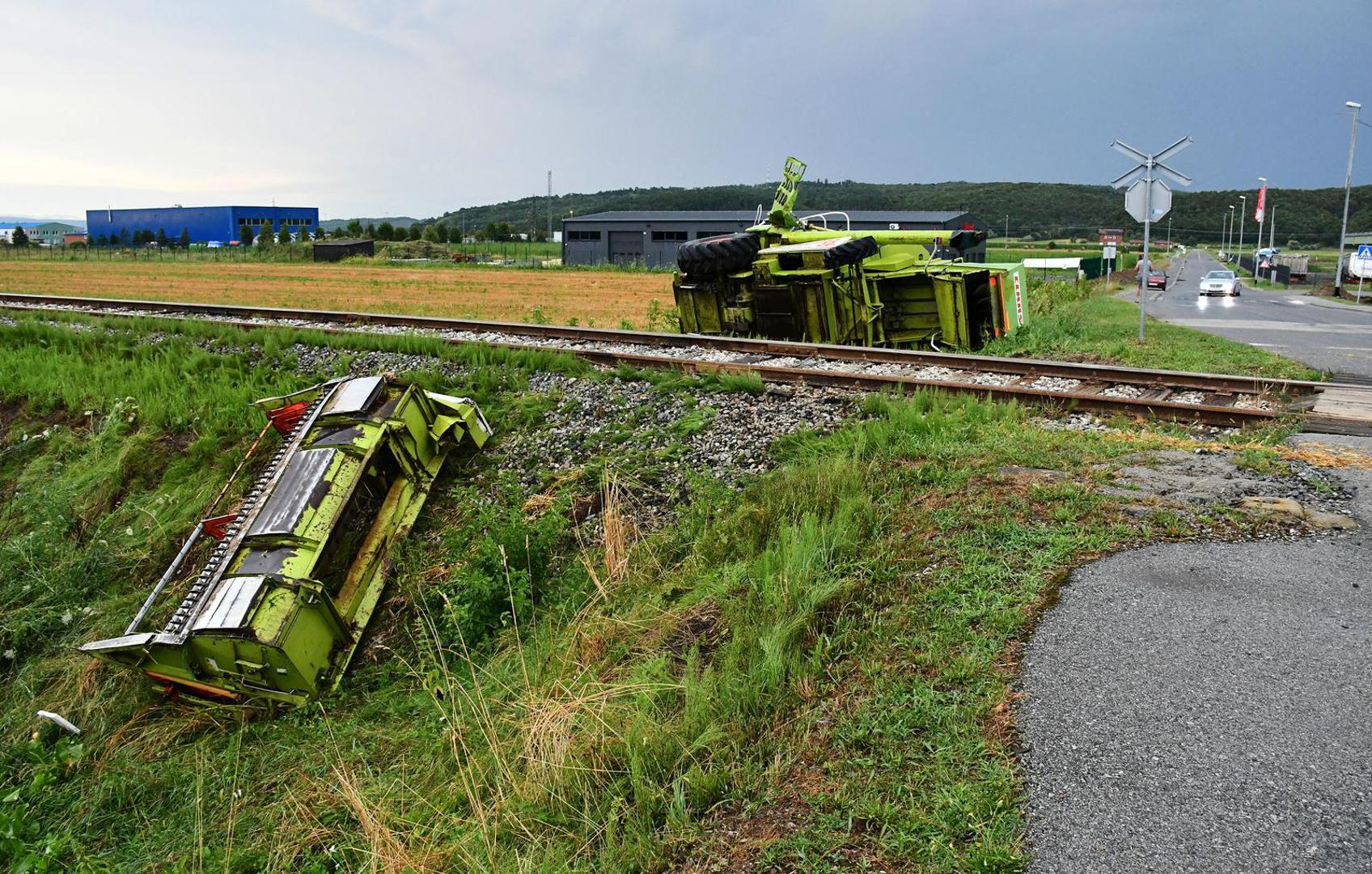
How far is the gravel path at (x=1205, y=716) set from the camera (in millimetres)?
3133

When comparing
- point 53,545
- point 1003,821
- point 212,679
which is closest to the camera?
point 1003,821

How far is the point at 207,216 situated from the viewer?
93.6 metres

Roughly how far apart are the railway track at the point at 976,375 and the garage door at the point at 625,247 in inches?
1755

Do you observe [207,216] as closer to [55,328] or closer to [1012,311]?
[55,328]

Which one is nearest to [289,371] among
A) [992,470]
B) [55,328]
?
[55,328]

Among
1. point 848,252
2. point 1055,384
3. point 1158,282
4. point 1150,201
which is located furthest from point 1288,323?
point 1158,282

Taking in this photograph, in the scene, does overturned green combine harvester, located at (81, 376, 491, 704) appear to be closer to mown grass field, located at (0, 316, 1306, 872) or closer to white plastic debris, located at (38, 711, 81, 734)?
mown grass field, located at (0, 316, 1306, 872)

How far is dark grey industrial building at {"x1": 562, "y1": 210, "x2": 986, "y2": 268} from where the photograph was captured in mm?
55750

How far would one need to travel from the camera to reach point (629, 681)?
496 centimetres

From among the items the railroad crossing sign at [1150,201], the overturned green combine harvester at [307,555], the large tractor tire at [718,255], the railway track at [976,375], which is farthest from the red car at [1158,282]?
the overturned green combine harvester at [307,555]

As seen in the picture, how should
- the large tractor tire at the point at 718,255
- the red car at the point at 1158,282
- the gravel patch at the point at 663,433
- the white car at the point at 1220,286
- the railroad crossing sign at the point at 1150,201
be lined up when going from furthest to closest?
1. the red car at the point at 1158,282
2. the white car at the point at 1220,286
3. the railroad crossing sign at the point at 1150,201
4. the large tractor tire at the point at 718,255
5. the gravel patch at the point at 663,433

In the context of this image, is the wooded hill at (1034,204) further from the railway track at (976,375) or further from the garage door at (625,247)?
the railway track at (976,375)

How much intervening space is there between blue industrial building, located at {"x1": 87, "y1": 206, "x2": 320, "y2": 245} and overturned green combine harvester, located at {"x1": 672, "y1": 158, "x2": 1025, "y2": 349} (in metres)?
85.0

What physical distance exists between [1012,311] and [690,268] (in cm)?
499
